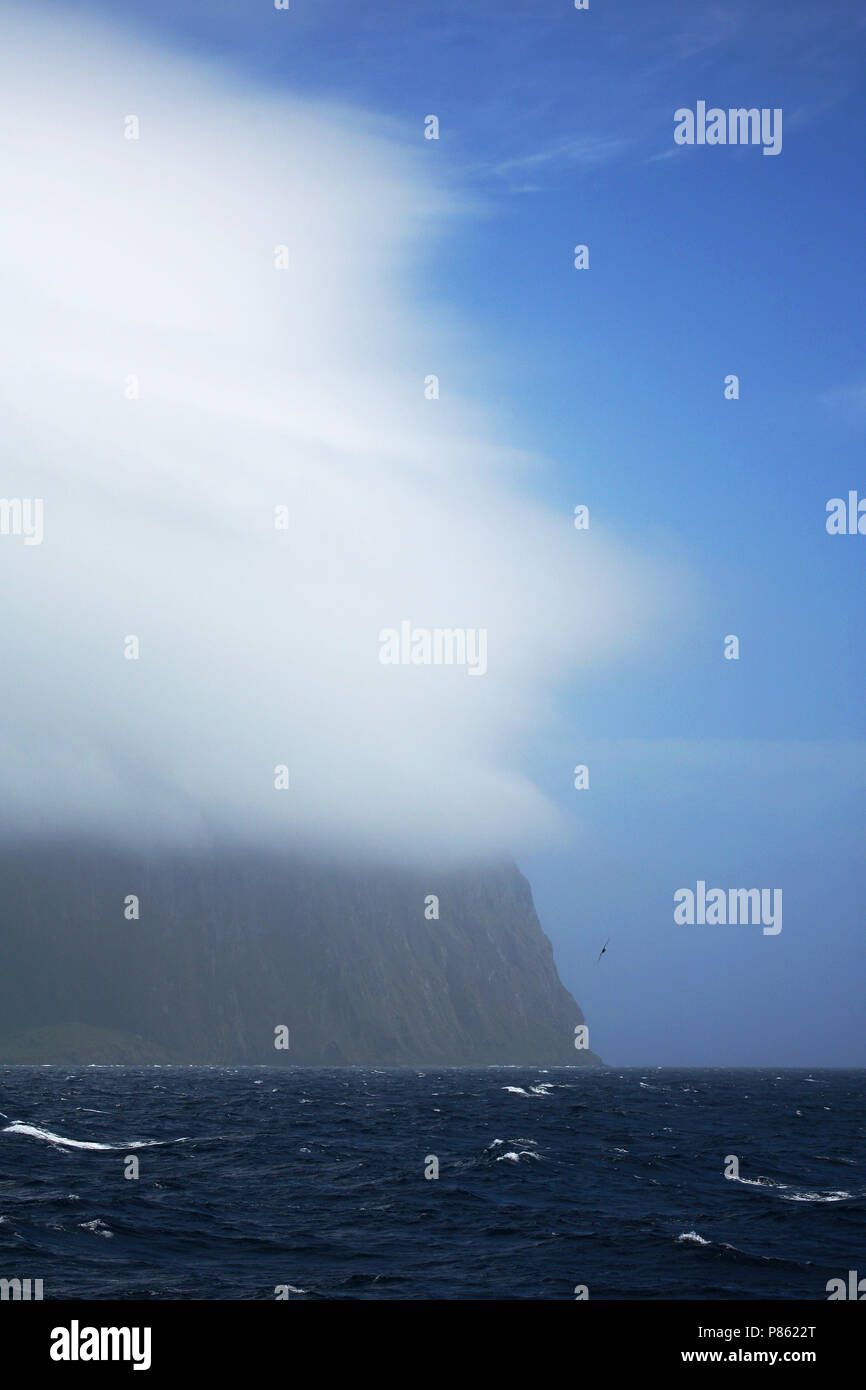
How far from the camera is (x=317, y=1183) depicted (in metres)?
52.3

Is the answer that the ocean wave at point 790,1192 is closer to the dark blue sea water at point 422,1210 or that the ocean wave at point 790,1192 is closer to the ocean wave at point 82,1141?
the dark blue sea water at point 422,1210

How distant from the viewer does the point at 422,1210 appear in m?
45.6

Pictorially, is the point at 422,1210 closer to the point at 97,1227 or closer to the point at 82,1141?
the point at 97,1227

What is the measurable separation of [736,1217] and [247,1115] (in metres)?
56.6

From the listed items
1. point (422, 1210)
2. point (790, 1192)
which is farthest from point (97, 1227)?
point (790, 1192)

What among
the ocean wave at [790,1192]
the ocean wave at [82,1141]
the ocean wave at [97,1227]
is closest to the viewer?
the ocean wave at [97,1227]

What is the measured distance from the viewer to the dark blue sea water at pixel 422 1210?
34.1 metres

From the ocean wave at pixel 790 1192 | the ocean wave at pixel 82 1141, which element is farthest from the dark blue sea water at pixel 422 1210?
the ocean wave at pixel 82 1141

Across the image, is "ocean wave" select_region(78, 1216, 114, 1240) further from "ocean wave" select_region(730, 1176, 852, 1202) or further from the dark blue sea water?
"ocean wave" select_region(730, 1176, 852, 1202)

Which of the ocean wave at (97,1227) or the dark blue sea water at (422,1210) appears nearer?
the dark blue sea water at (422,1210)
